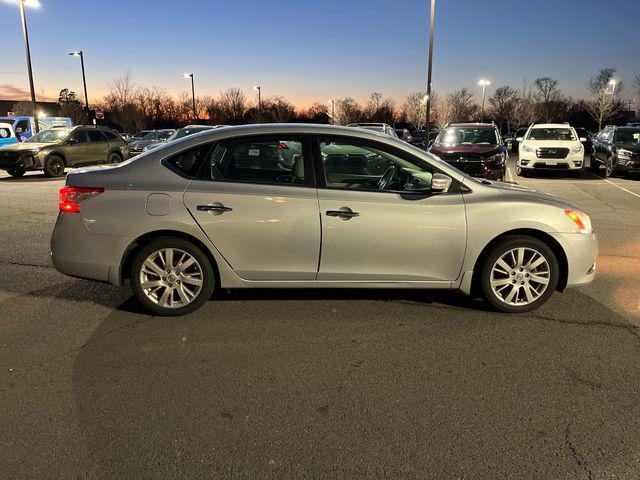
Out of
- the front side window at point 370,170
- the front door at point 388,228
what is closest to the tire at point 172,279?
the front door at point 388,228

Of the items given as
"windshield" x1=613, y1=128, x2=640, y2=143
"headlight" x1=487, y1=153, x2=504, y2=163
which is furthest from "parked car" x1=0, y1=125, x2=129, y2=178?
"windshield" x1=613, y1=128, x2=640, y2=143

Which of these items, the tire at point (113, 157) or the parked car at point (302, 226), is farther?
the tire at point (113, 157)

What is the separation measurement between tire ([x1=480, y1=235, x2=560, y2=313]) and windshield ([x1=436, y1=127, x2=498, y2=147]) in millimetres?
10446

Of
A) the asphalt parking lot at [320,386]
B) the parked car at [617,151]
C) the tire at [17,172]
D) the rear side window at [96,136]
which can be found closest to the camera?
the asphalt parking lot at [320,386]

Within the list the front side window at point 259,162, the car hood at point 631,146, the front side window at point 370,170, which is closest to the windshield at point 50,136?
the front side window at point 259,162

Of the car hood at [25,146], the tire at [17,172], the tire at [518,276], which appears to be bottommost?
the tire at [518,276]

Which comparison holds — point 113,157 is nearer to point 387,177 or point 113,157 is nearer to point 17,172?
point 17,172

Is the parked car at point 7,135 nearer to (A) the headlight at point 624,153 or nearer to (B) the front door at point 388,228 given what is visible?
(B) the front door at point 388,228

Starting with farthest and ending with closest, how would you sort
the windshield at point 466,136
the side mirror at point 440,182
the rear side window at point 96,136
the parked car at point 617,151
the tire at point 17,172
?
the rear side window at point 96,136
the tire at point 17,172
the parked car at point 617,151
the windshield at point 466,136
the side mirror at point 440,182

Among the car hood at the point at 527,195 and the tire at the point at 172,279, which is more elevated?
the car hood at the point at 527,195

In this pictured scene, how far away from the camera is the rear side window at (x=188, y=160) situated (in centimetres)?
434

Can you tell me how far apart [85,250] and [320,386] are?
7.89 ft

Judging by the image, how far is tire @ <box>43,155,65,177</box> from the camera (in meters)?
17.7

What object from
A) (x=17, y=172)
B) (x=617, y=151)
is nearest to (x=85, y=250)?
(x=17, y=172)
